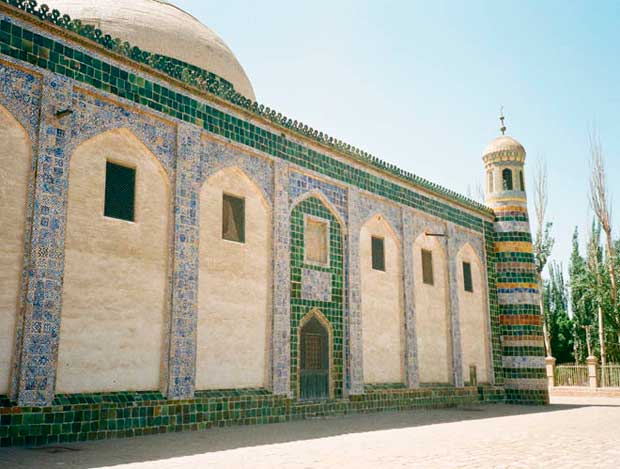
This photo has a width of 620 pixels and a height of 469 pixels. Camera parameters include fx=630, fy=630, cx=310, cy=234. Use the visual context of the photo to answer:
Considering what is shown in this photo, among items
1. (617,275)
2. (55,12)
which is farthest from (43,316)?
(617,275)

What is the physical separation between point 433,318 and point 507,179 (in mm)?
6279

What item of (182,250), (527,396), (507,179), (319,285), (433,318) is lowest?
(527,396)

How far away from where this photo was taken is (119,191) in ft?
32.0

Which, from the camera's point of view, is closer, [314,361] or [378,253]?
[314,361]

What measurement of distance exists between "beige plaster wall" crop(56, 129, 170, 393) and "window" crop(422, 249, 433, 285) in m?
9.11

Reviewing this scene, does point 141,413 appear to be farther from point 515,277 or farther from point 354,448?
point 515,277

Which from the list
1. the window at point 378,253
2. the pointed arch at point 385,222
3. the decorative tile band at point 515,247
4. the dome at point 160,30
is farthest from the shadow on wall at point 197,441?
the decorative tile band at point 515,247

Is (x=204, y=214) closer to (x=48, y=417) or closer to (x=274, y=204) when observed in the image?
(x=274, y=204)

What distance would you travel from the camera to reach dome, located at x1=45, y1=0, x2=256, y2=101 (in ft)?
42.0

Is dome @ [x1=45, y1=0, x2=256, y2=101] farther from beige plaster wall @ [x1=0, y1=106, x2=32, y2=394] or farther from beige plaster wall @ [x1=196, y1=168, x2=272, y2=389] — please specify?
beige plaster wall @ [x1=0, y1=106, x2=32, y2=394]

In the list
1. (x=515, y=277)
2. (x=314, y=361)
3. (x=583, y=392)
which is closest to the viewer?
(x=314, y=361)

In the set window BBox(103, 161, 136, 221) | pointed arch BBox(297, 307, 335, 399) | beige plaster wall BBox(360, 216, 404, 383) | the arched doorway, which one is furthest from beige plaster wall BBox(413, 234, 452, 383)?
window BBox(103, 161, 136, 221)

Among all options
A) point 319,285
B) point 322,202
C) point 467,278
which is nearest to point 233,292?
point 319,285

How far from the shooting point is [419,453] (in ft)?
23.4
